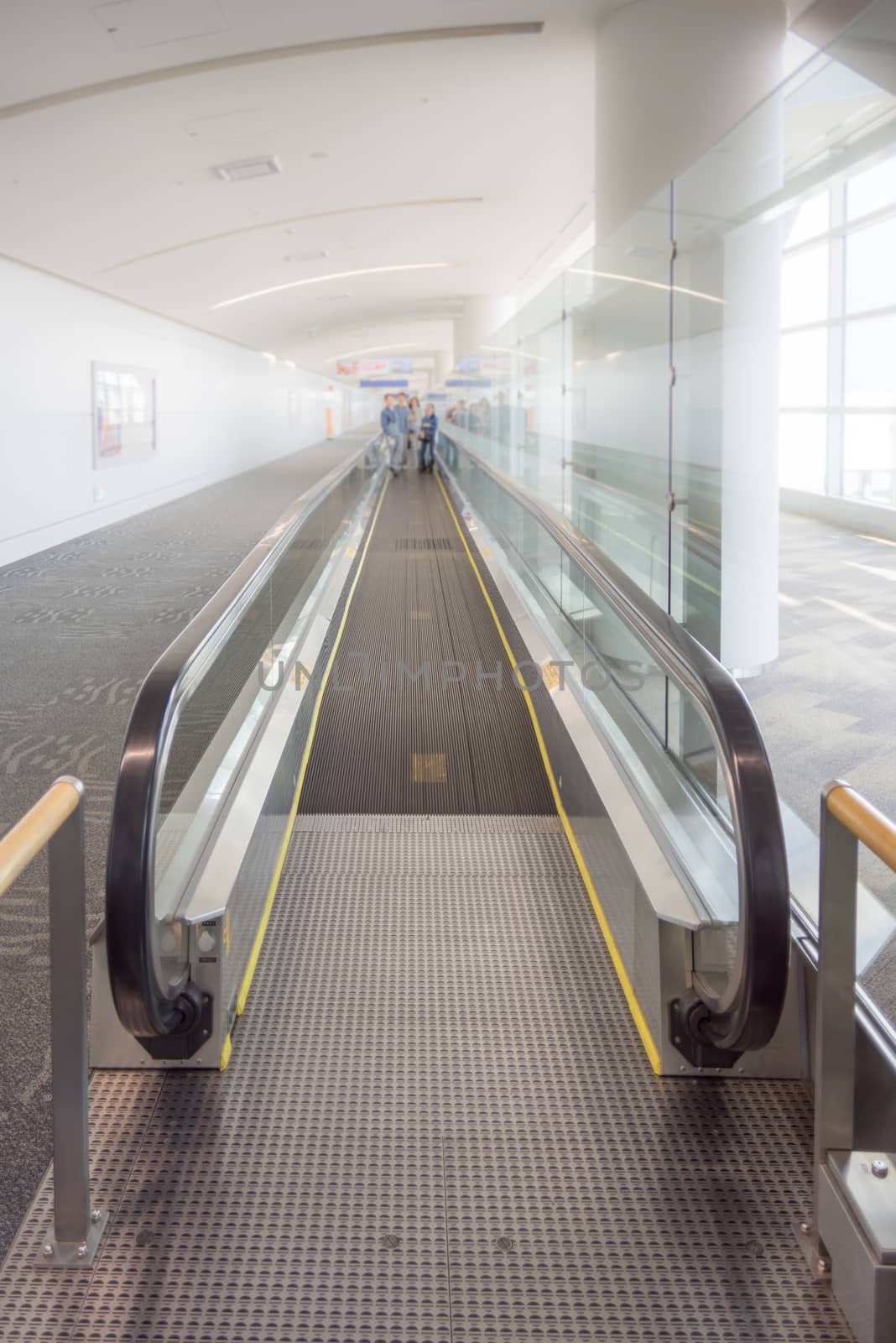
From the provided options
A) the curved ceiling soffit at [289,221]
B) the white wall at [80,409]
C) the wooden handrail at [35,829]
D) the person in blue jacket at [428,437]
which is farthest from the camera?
the person in blue jacket at [428,437]

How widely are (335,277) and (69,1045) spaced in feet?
65.6

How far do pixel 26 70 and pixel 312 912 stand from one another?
655 centimetres

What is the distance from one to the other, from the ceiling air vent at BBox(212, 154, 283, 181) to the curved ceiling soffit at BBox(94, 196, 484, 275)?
2531mm

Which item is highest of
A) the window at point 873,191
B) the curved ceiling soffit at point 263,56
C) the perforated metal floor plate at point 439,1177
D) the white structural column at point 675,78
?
the curved ceiling soffit at point 263,56

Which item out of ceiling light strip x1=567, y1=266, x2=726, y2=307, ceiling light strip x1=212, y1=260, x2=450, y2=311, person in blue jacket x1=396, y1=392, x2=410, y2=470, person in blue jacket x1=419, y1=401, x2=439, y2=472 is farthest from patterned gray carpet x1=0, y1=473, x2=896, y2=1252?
person in blue jacket x1=396, y1=392, x2=410, y2=470

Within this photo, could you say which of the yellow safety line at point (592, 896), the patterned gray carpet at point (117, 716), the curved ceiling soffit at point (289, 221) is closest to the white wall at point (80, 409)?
the curved ceiling soffit at point (289, 221)

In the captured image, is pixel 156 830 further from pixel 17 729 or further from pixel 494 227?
pixel 494 227

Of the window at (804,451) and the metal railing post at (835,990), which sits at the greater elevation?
the window at (804,451)

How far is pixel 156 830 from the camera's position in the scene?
2512 millimetres

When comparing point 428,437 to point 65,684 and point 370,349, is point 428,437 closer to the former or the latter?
point 65,684

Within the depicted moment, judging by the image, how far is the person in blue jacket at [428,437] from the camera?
71.3 ft

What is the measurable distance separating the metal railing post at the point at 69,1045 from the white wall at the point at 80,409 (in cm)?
1080

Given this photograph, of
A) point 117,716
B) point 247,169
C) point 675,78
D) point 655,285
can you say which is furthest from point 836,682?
point 247,169

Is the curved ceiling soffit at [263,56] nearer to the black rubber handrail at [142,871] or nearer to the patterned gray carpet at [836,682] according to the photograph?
the patterned gray carpet at [836,682]
